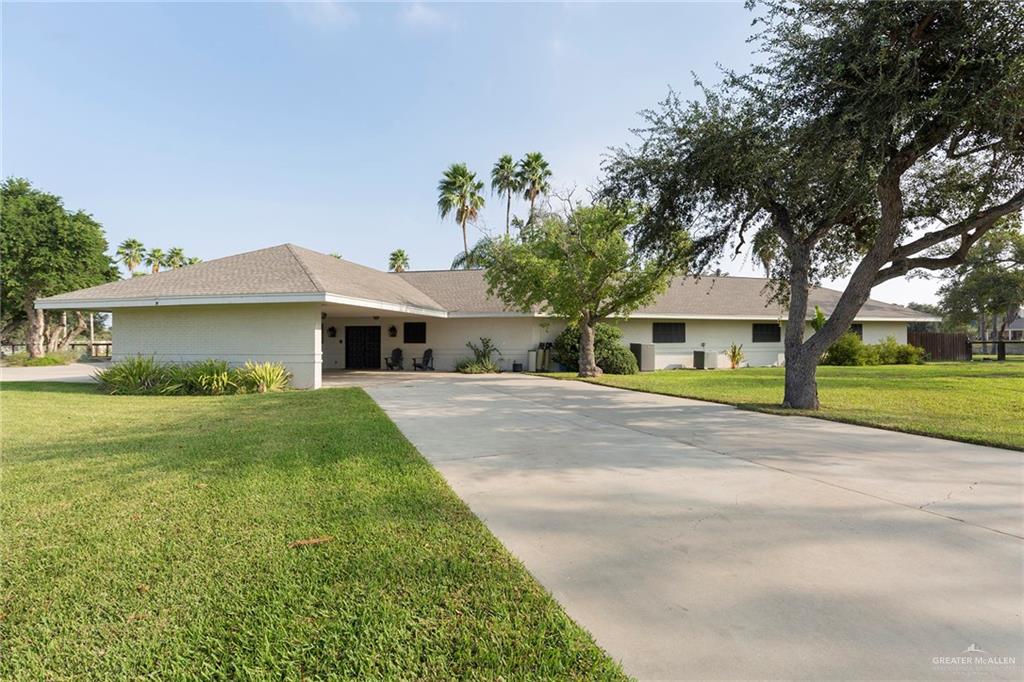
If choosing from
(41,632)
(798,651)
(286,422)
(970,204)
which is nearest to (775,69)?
(970,204)

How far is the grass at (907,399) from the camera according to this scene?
7.46 m

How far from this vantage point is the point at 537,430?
300 inches

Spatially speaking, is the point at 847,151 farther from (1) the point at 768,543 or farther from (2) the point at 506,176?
(2) the point at 506,176

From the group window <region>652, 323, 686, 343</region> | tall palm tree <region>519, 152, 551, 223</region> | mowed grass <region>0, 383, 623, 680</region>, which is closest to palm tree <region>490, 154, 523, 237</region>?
tall palm tree <region>519, 152, 551, 223</region>

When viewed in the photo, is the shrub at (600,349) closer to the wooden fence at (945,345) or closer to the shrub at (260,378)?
the shrub at (260,378)

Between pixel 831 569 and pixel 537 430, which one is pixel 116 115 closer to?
pixel 537 430

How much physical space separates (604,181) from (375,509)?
31.4 feet

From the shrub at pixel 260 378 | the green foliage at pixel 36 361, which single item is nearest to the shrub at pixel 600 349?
the shrub at pixel 260 378

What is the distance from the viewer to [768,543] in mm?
3379

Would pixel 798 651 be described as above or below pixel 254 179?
below

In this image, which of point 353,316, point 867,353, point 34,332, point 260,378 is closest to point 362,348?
point 353,316

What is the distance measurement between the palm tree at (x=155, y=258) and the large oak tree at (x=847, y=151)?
5572 centimetres

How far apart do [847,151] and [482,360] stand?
1540cm

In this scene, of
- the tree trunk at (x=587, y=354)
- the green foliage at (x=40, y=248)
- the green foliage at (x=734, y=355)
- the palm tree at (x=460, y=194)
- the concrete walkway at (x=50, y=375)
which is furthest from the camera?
the palm tree at (x=460, y=194)
